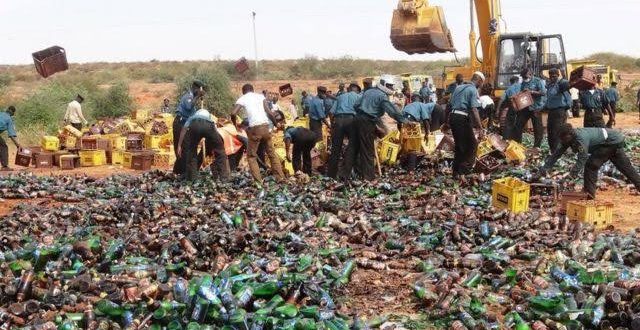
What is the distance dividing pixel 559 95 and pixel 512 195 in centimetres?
650

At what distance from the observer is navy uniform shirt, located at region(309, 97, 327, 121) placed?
17.9 meters

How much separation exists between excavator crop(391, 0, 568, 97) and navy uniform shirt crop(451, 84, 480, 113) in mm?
7618

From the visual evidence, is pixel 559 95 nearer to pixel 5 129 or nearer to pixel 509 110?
pixel 509 110

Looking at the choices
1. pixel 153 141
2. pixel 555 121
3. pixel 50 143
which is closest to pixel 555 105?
pixel 555 121

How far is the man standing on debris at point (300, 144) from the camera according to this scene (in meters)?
14.1

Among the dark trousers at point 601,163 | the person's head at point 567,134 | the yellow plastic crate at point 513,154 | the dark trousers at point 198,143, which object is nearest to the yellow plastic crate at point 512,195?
the person's head at point 567,134

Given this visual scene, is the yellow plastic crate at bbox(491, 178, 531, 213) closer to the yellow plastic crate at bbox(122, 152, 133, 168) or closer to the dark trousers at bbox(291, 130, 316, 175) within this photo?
the dark trousers at bbox(291, 130, 316, 175)

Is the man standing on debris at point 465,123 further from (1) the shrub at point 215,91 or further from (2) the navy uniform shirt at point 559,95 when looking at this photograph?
(1) the shrub at point 215,91

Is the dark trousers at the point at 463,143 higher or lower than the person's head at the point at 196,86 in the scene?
lower

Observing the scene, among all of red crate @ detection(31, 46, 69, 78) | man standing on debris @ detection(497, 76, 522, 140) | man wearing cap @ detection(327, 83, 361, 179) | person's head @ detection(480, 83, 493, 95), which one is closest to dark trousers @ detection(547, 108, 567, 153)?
man standing on debris @ detection(497, 76, 522, 140)

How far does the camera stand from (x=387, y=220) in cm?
973

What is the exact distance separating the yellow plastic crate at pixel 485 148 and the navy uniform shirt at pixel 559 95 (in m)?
2.26

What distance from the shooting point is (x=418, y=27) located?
2036 cm

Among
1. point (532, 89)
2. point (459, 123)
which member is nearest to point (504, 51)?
point (532, 89)
